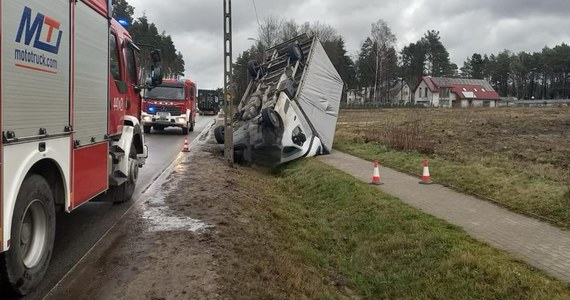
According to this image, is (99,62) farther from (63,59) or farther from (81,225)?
(81,225)

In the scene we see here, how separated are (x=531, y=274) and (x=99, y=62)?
5.51 m

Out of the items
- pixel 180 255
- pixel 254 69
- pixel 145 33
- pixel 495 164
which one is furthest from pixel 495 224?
pixel 145 33

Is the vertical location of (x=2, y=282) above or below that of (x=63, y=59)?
below

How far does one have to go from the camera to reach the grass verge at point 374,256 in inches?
197

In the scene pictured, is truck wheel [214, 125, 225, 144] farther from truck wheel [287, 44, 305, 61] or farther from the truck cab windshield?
the truck cab windshield

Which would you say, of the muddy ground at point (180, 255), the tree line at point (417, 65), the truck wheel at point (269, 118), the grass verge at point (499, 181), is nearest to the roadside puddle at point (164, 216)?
the muddy ground at point (180, 255)

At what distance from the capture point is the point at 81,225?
7.30 meters

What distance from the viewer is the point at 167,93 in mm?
25969

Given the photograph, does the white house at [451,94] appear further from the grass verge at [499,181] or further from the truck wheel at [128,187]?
the truck wheel at [128,187]

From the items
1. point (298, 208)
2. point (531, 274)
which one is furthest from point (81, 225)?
point (531, 274)

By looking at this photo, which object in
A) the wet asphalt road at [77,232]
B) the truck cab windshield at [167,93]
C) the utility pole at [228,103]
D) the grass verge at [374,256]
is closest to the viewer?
the grass verge at [374,256]

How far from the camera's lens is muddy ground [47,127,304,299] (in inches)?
188

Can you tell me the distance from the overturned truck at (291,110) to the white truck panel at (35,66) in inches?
358

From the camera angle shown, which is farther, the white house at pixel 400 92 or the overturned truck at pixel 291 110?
the white house at pixel 400 92
